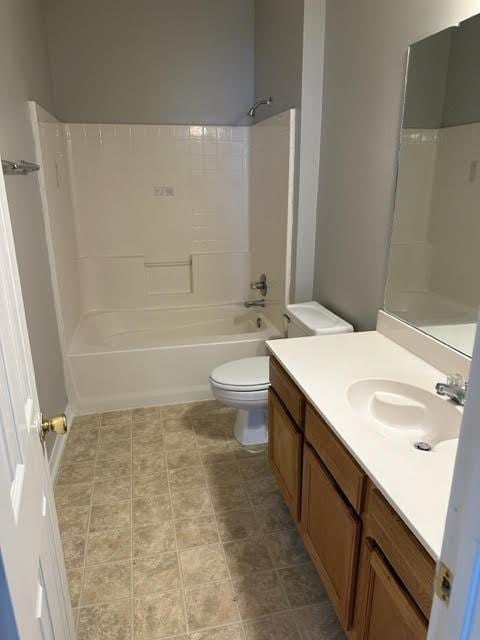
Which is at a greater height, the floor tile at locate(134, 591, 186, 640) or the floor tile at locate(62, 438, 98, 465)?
the floor tile at locate(62, 438, 98, 465)

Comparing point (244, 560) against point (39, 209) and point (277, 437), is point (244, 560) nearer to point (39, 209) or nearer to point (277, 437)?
point (277, 437)

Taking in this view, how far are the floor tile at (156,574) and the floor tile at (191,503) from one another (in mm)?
235

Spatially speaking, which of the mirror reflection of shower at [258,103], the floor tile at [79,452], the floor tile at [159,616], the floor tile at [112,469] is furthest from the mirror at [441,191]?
the floor tile at [79,452]

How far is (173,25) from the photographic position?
3.17 meters

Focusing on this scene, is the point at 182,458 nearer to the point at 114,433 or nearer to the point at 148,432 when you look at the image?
the point at 148,432

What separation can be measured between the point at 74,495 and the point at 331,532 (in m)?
1.36

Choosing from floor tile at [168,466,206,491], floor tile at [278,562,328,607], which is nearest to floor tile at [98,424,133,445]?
floor tile at [168,466,206,491]

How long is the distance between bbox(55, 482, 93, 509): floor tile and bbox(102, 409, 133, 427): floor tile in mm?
568

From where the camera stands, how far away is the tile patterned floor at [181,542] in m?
1.57

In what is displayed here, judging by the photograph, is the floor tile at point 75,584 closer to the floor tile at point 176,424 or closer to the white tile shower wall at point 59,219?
the floor tile at point 176,424

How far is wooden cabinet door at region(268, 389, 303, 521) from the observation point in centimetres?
168

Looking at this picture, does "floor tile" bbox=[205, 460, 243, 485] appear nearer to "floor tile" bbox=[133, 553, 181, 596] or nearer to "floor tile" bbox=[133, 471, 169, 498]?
"floor tile" bbox=[133, 471, 169, 498]

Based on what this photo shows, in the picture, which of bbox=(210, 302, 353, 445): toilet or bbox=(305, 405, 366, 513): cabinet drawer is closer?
bbox=(305, 405, 366, 513): cabinet drawer

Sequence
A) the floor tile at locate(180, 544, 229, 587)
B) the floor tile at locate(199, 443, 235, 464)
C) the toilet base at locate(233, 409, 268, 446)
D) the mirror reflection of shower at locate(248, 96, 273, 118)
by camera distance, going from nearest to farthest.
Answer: the floor tile at locate(180, 544, 229, 587)
the floor tile at locate(199, 443, 235, 464)
the toilet base at locate(233, 409, 268, 446)
the mirror reflection of shower at locate(248, 96, 273, 118)
